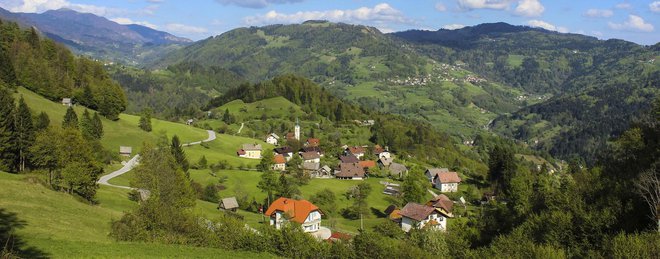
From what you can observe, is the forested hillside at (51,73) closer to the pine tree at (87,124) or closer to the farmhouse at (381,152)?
the pine tree at (87,124)

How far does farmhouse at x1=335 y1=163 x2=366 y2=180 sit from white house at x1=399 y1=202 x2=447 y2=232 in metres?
33.6

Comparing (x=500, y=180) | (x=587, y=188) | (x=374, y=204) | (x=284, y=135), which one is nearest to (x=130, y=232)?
(x=587, y=188)

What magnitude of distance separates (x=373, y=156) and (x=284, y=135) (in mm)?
39697

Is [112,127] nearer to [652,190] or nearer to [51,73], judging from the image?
[51,73]

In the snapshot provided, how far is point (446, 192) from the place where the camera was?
10962 centimetres

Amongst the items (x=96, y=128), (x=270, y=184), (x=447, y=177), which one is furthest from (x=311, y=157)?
(x=96, y=128)

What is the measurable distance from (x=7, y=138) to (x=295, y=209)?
119 feet

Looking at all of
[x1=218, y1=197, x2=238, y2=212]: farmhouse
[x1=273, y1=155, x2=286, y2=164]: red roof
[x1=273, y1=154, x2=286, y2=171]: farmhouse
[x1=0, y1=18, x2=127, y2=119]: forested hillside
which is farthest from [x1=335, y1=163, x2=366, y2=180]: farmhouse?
[x1=0, y1=18, x2=127, y2=119]: forested hillside

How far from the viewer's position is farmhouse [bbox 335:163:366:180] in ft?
363

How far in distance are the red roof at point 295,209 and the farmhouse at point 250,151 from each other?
180 feet

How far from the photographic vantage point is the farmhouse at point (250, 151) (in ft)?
393

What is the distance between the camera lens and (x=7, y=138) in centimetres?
5228

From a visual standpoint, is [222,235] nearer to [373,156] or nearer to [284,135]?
[373,156]

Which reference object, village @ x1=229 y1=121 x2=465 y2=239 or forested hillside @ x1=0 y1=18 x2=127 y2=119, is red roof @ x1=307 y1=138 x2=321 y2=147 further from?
forested hillside @ x1=0 y1=18 x2=127 y2=119
